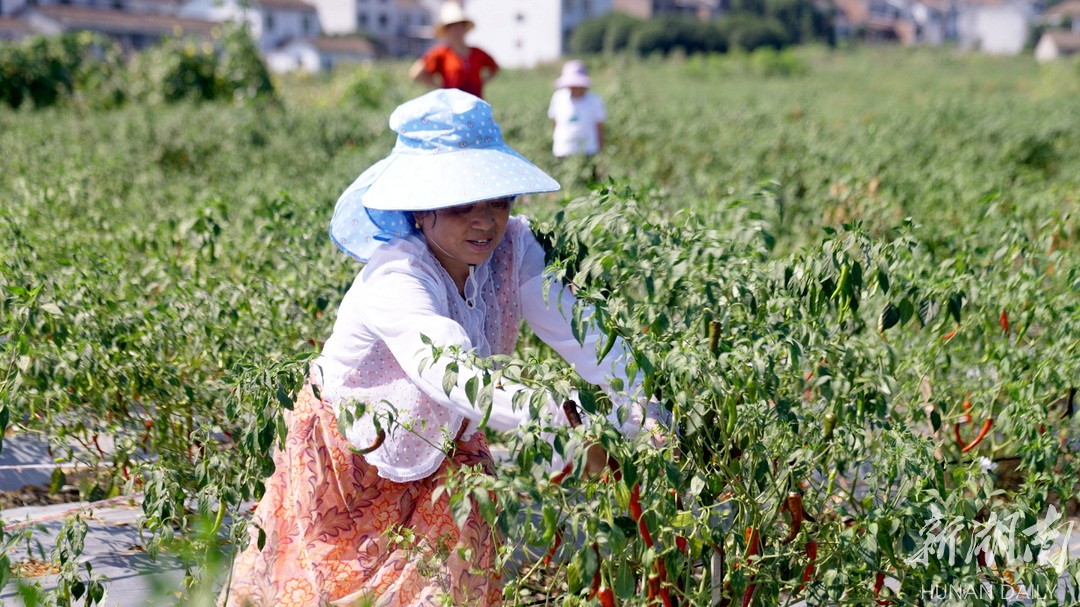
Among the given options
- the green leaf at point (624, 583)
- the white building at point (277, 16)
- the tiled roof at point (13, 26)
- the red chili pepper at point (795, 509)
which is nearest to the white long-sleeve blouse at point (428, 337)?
the green leaf at point (624, 583)

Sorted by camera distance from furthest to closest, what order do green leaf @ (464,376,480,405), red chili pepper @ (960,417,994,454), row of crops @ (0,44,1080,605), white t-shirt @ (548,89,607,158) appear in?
white t-shirt @ (548,89,607,158) → red chili pepper @ (960,417,994,454) → row of crops @ (0,44,1080,605) → green leaf @ (464,376,480,405)

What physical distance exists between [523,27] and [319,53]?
47.1 feet

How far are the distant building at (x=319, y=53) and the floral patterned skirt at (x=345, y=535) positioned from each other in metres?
70.6

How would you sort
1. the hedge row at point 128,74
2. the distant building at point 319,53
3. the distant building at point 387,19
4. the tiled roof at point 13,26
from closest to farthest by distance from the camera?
the hedge row at point 128,74, the tiled roof at point 13,26, the distant building at point 319,53, the distant building at point 387,19

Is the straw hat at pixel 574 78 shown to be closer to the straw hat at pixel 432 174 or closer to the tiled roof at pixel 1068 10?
the straw hat at pixel 432 174

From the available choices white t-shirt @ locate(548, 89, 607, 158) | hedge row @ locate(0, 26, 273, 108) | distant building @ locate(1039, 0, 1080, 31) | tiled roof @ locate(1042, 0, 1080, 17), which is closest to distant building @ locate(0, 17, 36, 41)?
hedge row @ locate(0, 26, 273, 108)

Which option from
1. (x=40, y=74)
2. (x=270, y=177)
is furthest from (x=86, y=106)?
(x=270, y=177)

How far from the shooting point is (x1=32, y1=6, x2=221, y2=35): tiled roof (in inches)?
2336

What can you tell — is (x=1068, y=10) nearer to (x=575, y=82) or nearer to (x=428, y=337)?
(x=575, y=82)

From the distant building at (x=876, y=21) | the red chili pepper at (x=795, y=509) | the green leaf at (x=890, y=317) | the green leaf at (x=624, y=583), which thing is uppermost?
the green leaf at (x=890, y=317)

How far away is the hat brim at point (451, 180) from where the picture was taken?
239cm

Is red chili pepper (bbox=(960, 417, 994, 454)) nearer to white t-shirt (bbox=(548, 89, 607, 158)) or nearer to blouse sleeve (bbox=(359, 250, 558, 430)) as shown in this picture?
blouse sleeve (bbox=(359, 250, 558, 430))

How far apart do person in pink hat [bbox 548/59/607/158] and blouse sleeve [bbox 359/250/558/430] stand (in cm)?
573

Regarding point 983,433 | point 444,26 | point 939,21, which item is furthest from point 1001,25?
point 983,433
